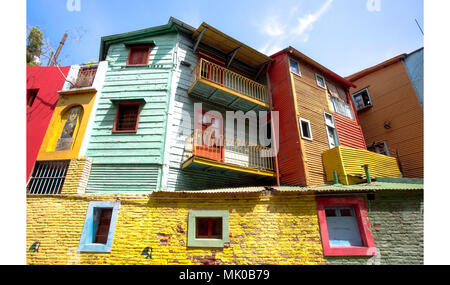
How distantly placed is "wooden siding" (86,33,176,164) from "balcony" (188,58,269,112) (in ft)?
5.04

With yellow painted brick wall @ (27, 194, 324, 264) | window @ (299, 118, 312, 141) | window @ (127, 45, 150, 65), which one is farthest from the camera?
window @ (127, 45, 150, 65)

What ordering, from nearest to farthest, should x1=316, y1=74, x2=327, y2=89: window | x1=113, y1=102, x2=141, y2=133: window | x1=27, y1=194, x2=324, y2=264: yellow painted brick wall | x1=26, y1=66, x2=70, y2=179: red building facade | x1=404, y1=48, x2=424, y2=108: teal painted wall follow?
x1=27, y1=194, x2=324, y2=264: yellow painted brick wall < x1=26, y1=66, x2=70, y2=179: red building facade < x1=113, y1=102, x2=141, y2=133: window < x1=404, y1=48, x2=424, y2=108: teal painted wall < x1=316, y1=74, x2=327, y2=89: window

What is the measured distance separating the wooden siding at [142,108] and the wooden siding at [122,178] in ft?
0.76

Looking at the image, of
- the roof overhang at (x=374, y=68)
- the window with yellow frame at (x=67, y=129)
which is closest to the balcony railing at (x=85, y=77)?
the window with yellow frame at (x=67, y=129)

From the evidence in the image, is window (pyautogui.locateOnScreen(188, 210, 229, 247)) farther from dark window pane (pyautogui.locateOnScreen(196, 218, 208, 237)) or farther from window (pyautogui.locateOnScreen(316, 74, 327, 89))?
window (pyautogui.locateOnScreen(316, 74, 327, 89))

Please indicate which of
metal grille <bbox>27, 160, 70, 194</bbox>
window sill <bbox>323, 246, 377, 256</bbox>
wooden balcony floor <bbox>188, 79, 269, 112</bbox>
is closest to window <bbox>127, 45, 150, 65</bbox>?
wooden balcony floor <bbox>188, 79, 269, 112</bbox>

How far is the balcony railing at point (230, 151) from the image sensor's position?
896 cm

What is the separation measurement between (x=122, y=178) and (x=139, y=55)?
21.6 ft

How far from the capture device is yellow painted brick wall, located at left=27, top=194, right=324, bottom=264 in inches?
246

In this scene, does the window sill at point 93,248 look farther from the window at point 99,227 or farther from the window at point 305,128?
the window at point 305,128

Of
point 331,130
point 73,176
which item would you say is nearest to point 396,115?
point 331,130

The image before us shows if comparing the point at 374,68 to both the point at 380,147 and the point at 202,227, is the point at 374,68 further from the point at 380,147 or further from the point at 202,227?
the point at 202,227

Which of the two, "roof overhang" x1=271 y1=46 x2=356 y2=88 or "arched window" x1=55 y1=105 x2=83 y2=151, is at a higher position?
"roof overhang" x1=271 y1=46 x2=356 y2=88

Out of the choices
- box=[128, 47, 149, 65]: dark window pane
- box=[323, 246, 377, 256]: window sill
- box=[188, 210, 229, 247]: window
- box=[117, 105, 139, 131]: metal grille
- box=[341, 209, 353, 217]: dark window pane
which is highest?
box=[128, 47, 149, 65]: dark window pane
